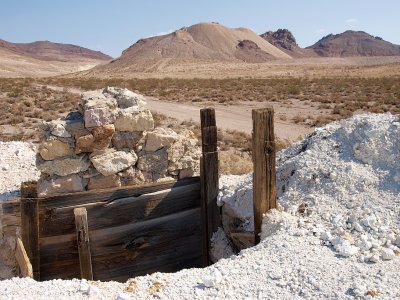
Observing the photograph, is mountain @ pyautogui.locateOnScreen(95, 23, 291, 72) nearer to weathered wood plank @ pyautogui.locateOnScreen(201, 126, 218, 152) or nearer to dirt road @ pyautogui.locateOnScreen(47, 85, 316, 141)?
dirt road @ pyautogui.locateOnScreen(47, 85, 316, 141)

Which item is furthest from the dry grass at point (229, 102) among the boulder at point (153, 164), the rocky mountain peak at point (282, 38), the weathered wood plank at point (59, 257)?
the rocky mountain peak at point (282, 38)

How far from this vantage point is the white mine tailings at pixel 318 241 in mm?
3504

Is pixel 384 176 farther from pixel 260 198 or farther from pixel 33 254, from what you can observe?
pixel 33 254

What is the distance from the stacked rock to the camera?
5.52m

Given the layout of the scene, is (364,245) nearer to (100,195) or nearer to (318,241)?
(318,241)

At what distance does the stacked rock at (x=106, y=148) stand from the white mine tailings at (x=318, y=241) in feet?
4.08

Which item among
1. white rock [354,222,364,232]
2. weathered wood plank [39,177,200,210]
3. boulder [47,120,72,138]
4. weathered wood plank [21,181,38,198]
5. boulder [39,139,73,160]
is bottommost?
white rock [354,222,364,232]

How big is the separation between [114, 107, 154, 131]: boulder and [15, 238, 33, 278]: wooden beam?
1854 mm

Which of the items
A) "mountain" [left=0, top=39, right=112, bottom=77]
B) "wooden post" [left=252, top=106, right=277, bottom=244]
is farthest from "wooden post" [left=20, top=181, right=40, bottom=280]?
"mountain" [left=0, top=39, right=112, bottom=77]

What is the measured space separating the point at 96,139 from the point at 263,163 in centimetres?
221

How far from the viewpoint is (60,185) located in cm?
558

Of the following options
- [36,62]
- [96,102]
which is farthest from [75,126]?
[36,62]

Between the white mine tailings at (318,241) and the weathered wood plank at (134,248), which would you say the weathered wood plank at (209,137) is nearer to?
the white mine tailings at (318,241)

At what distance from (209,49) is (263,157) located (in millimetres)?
114112
